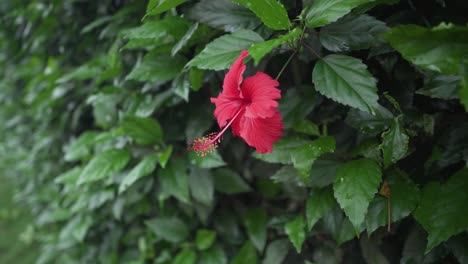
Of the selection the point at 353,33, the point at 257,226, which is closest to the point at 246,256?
the point at 257,226

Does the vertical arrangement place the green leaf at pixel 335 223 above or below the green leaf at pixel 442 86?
below

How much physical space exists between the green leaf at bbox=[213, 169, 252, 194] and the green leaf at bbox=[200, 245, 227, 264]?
267 mm

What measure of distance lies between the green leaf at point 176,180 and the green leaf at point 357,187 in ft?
1.93

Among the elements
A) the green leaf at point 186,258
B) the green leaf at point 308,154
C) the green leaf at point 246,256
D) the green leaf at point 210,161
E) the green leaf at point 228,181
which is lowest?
the green leaf at point 186,258

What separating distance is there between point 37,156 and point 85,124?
0.60 metres

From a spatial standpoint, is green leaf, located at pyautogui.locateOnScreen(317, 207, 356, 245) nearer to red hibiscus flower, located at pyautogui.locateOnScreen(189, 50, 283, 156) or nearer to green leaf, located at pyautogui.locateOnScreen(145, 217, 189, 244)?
red hibiscus flower, located at pyautogui.locateOnScreen(189, 50, 283, 156)

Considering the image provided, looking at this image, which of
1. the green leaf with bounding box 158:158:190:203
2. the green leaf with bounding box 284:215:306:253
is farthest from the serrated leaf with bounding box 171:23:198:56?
the green leaf with bounding box 284:215:306:253

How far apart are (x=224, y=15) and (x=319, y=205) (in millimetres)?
528

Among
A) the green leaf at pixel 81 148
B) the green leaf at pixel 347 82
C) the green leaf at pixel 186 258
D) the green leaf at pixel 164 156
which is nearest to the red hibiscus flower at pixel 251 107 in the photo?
the green leaf at pixel 347 82

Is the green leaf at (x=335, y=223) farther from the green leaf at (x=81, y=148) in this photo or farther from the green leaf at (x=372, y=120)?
the green leaf at (x=81, y=148)

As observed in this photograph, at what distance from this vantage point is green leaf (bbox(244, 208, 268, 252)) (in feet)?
4.43

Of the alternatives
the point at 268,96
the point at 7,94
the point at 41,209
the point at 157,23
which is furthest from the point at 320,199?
the point at 7,94

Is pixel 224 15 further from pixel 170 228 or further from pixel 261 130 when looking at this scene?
pixel 170 228

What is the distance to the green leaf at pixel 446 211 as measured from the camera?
0.74 m
